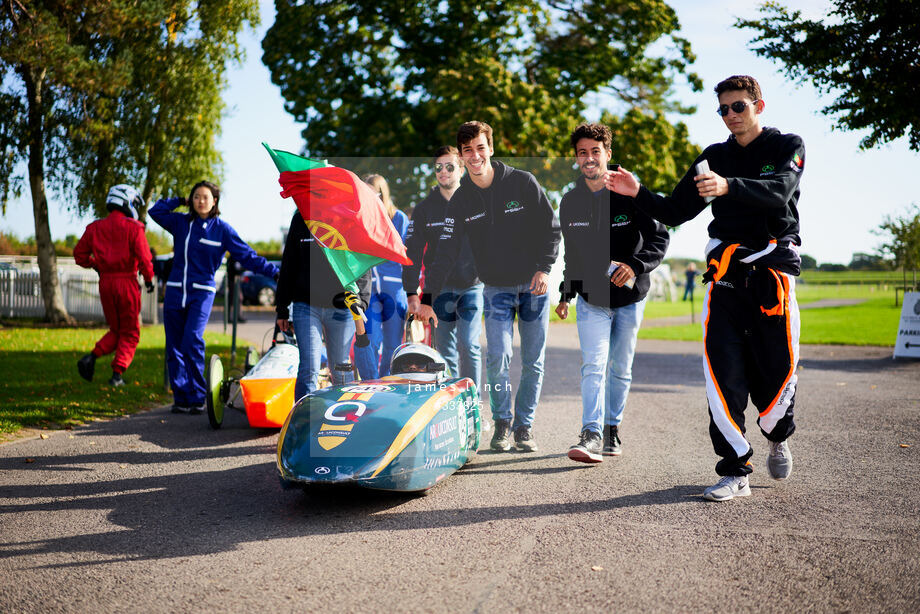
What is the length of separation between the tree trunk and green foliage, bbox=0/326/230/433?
14.0ft

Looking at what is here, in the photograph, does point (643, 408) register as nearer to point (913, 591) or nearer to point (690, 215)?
point (690, 215)

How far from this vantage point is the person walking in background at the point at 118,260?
819 cm

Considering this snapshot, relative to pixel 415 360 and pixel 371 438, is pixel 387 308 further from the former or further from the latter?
pixel 371 438

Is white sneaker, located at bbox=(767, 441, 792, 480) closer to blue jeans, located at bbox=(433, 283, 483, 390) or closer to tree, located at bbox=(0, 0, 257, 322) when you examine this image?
blue jeans, located at bbox=(433, 283, 483, 390)

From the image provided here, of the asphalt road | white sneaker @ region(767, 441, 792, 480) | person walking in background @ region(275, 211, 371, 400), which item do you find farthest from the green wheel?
white sneaker @ region(767, 441, 792, 480)

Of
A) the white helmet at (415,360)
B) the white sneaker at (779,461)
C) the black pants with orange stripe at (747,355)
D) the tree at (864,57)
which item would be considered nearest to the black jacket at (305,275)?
the white helmet at (415,360)

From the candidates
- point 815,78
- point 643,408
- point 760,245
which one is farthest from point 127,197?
point 815,78

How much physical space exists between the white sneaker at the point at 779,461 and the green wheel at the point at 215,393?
4446 mm

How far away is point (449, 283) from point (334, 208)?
1227 mm

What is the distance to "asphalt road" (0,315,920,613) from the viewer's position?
3.04 metres

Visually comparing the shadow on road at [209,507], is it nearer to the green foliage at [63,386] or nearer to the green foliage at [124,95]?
the green foliage at [63,386]

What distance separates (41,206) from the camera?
17516 mm

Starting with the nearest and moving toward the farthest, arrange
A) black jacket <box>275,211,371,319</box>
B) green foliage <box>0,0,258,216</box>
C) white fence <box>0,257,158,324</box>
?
black jacket <box>275,211,371,319</box> → green foliage <box>0,0,258,216</box> → white fence <box>0,257,158,324</box>

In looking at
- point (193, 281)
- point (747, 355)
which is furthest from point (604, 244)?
point (193, 281)
